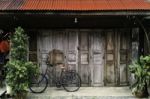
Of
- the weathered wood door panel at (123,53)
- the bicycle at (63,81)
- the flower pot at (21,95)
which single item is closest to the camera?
the flower pot at (21,95)

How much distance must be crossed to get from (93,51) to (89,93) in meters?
2.17

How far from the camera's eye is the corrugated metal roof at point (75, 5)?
45.1 ft

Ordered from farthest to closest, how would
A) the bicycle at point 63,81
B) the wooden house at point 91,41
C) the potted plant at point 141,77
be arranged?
the wooden house at point 91,41, the bicycle at point 63,81, the potted plant at point 141,77

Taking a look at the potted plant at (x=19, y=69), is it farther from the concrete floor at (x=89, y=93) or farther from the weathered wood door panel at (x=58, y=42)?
the weathered wood door panel at (x=58, y=42)

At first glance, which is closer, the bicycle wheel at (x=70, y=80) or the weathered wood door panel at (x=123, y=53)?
the bicycle wheel at (x=70, y=80)

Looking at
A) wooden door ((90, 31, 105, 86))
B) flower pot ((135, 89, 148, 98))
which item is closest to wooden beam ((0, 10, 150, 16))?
wooden door ((90, 31, 105, 86))

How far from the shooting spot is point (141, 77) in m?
12.9

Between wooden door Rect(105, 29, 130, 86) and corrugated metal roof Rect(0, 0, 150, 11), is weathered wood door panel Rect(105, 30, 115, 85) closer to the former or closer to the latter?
wooden door Rect(105, 29, 130, 86)

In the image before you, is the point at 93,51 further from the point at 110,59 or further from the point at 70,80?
the point at 70,80

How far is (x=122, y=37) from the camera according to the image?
15195mm

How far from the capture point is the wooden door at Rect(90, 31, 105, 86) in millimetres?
15133

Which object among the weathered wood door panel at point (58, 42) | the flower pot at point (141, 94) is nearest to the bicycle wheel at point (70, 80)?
the weathered wood door panel at point (58, 42)

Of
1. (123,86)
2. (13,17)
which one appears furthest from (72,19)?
(123,86)

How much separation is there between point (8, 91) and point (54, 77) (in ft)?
8.84
